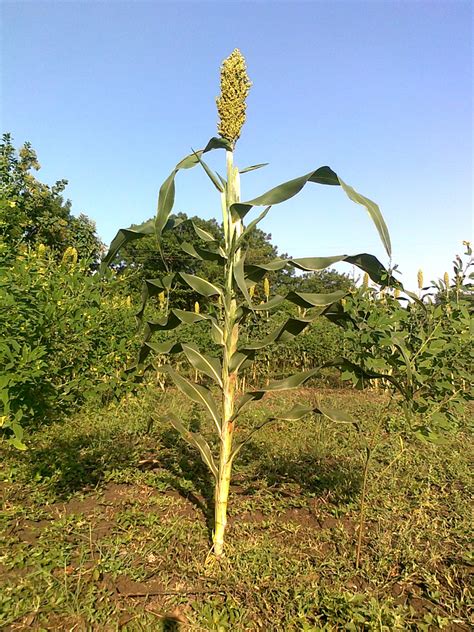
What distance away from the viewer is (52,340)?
391 cm

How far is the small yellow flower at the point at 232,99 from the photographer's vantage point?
211 centimetres

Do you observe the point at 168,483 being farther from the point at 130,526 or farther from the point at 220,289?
the point at 220,289

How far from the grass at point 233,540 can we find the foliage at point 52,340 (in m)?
0.54

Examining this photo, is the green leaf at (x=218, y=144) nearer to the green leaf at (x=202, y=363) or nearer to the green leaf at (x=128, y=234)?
the green leaf at (x=128, y=234)

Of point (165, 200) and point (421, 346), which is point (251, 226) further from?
point (421, 346)

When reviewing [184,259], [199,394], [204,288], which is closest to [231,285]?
A: [204,288]

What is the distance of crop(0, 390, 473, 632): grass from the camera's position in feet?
6.01

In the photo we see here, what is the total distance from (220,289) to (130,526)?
63.2 inches

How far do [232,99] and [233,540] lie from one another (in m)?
2.44

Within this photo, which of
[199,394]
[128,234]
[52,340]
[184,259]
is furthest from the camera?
[184,259]

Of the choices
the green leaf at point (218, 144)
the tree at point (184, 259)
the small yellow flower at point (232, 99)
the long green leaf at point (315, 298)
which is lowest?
the long green leaf at point (315, 298)

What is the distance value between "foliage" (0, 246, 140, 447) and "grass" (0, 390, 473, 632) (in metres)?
0.54

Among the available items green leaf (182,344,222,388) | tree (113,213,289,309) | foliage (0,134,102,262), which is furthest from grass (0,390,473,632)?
tree (113,213,289,309)

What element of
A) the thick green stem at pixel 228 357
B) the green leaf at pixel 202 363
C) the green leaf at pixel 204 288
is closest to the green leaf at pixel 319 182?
the thick green stem at pixel 228 357
